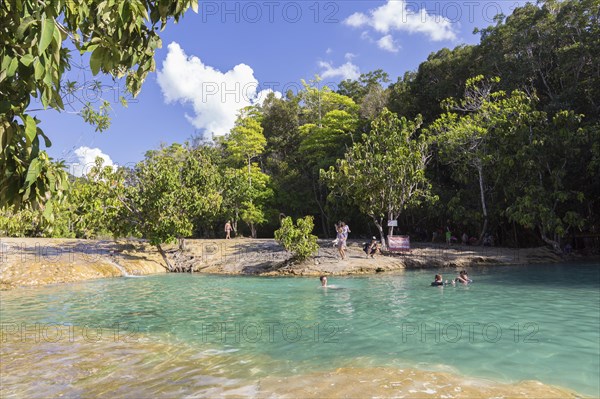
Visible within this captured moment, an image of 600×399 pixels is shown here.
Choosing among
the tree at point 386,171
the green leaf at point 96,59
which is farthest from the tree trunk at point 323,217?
the green leaf at point 96,59

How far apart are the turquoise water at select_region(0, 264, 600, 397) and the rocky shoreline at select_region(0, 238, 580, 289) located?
2.28m

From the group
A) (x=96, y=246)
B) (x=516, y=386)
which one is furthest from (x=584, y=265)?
(x=96, y=246)

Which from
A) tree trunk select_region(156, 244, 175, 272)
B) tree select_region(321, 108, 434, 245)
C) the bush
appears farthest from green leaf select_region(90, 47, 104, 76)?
tree trunk select_region(156, 244, 175, 272)

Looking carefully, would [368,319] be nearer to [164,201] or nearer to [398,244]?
[398,244]

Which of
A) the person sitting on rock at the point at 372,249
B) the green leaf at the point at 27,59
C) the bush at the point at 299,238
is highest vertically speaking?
the green leaf at the point at 27,59

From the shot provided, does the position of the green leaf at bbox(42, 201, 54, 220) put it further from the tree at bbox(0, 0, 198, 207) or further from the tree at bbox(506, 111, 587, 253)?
the tree at bbox(506, 111, 587, 253)

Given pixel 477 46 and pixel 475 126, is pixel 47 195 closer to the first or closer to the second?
pixel 475 126

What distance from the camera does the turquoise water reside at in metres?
7.39

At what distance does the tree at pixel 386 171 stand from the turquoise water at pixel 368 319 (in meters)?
7.11

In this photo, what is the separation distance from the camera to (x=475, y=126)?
2730 centimetres

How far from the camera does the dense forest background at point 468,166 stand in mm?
23969

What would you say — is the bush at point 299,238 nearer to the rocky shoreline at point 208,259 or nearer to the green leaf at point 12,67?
the rocky shoreline at point 208,259

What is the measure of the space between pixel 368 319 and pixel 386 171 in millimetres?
15082

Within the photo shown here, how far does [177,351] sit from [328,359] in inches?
119
